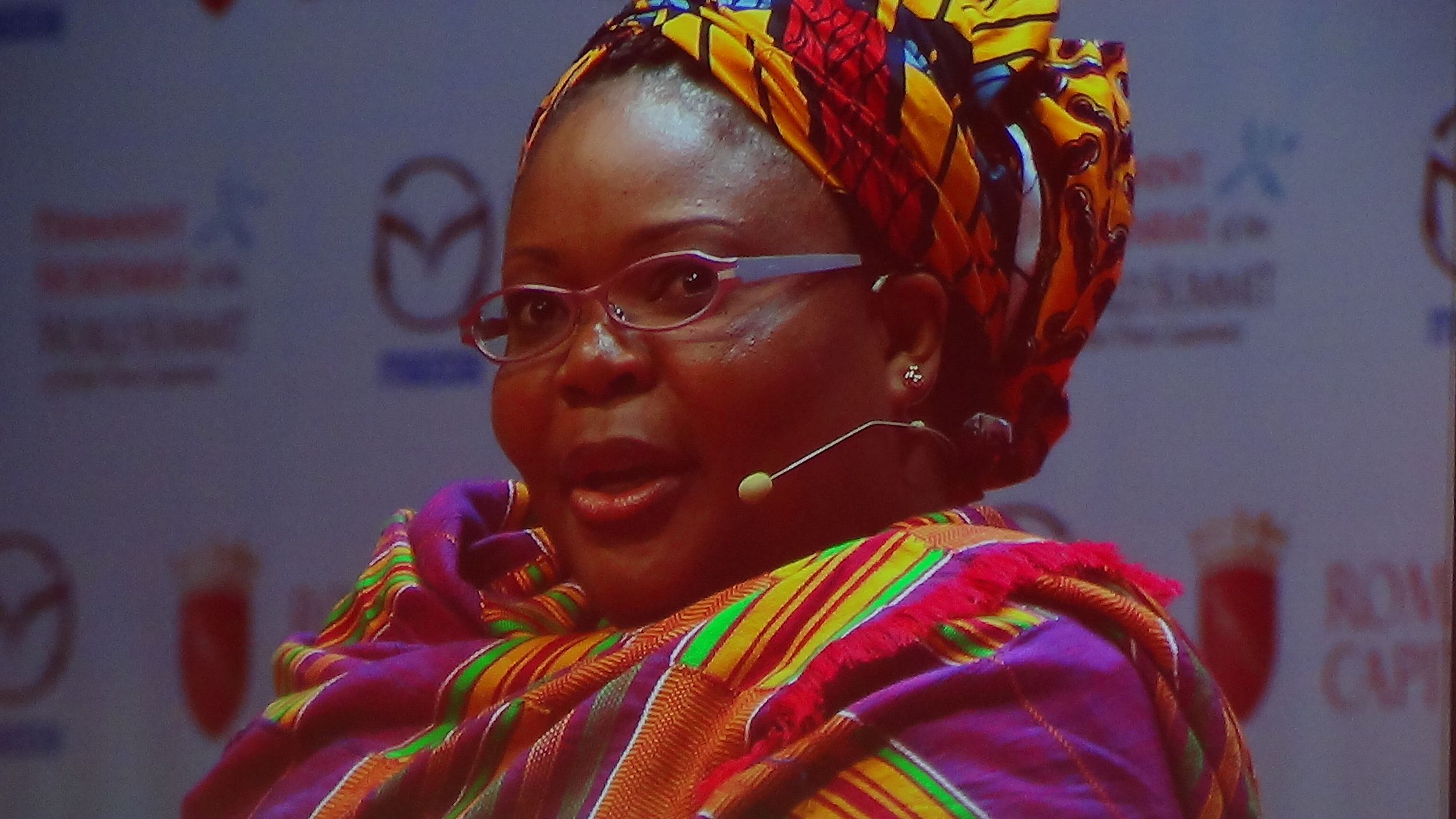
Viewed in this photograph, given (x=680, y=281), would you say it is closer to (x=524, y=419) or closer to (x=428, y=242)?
(x=524, y=419)

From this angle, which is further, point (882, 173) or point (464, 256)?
point (464, 256)

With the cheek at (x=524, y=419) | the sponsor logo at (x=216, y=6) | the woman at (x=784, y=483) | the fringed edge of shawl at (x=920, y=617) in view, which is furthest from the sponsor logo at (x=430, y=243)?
the fringed edge of shawl at (x=920, y=617)

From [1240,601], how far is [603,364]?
4.50 ft

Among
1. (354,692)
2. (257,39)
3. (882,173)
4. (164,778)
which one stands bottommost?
(164,778)

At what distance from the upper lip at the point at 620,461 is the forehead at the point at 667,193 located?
11 centimetres

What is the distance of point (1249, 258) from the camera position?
Answer: 2039 millimetres

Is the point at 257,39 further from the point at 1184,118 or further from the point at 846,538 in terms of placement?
the point at 846,538

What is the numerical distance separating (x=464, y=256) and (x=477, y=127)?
0.61 feet

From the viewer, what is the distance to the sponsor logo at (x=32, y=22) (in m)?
2.24

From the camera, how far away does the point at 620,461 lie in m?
0.93

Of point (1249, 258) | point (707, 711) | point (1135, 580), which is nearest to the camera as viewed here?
point (707, 711)

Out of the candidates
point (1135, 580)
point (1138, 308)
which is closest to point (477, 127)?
point (1138, 308)

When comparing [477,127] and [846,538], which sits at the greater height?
[477,127]

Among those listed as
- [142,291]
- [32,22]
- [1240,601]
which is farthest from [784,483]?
[32,22]
